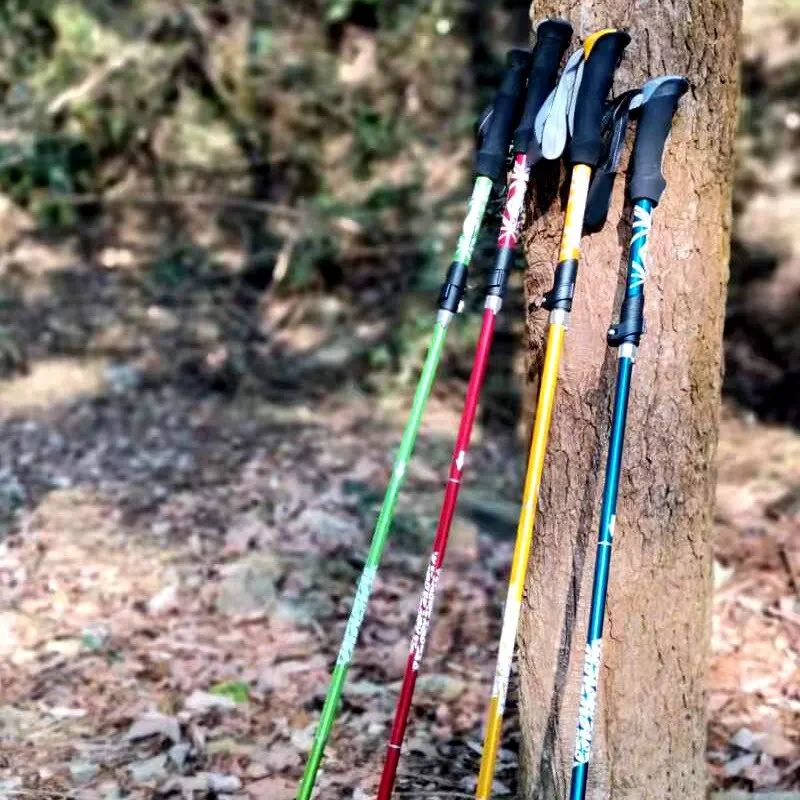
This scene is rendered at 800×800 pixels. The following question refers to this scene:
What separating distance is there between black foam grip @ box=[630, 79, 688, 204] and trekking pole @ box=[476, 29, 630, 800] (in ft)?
0.32

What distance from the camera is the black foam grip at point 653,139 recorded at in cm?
240

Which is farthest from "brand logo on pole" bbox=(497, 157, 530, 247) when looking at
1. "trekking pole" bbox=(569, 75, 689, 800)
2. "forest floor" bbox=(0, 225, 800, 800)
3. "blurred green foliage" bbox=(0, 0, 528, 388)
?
"blurred green foliage" bbox=(0, 0, 528, 388)

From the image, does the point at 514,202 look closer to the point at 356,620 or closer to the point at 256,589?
the point at 356,620

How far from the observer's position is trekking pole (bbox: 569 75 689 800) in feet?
7.89

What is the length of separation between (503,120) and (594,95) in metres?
0.30

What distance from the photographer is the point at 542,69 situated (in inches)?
101

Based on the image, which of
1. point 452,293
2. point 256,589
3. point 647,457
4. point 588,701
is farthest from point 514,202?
point 256,589

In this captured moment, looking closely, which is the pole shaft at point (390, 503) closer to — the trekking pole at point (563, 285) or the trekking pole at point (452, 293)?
the trekking pole at point (452, 293)

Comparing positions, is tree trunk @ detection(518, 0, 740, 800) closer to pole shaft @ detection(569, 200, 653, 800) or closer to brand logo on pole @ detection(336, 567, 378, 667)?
pole shaft @ detection(569, 200, 653, 800)

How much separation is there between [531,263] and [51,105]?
26.7ft

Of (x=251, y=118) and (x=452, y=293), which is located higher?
(x=251, y=118)

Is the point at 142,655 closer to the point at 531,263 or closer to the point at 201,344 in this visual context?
the point at 531,263

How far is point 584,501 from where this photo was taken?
8.63 feet

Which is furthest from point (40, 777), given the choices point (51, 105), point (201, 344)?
point (51, 105)
